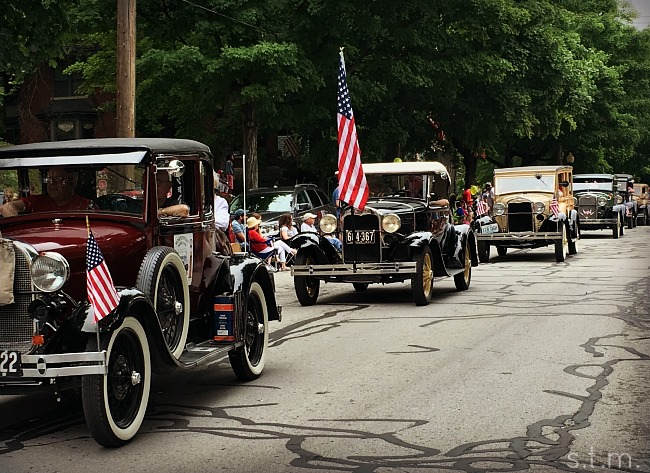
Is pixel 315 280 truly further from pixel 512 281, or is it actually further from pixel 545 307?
pixel 512 281

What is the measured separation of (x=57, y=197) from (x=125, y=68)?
31.3ft

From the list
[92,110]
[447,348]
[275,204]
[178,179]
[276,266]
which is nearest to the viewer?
[178,179]

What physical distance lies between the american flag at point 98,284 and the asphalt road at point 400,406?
926 millimetres

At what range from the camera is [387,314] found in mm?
14398

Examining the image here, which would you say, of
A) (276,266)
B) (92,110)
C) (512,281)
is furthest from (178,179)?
(92,110)

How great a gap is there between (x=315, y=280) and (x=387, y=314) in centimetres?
210

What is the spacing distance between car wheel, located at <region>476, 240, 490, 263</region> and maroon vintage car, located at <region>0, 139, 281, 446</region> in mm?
15727

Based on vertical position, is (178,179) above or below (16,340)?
above

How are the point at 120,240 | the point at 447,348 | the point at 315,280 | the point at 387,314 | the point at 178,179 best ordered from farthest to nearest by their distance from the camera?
the point at 315,280
the point at 387,314
the point at 447,348
the point at 178,179
the point at 120,240

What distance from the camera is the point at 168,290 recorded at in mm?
8008

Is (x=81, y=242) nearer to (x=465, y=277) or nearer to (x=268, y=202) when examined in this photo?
(x=465, y=277)

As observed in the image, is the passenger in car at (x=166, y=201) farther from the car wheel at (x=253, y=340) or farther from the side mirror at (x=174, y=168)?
the car wheel at (x=253, y=340)

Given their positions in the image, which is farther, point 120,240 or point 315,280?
point 315,280

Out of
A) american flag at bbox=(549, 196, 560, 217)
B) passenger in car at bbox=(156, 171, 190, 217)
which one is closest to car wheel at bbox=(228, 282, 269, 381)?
passenger in car at bbox=(156, 171, 190, 217)
